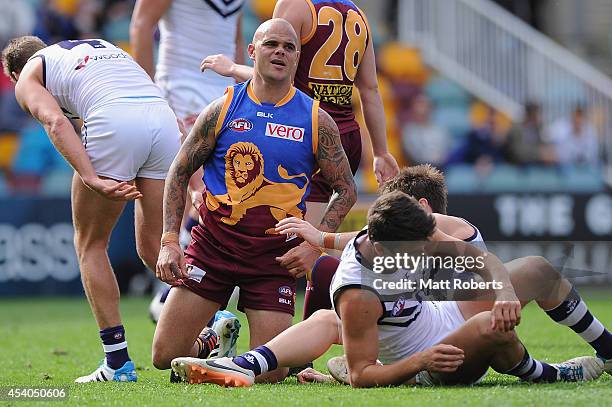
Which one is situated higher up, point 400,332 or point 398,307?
point 398,307

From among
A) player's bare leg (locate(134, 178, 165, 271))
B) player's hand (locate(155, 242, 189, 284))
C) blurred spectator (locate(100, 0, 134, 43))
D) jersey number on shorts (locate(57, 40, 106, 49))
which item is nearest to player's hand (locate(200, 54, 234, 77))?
jersey number on shorts (locate(57, 40, 106, 49))

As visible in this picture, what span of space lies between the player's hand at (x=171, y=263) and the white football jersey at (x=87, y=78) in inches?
37.5

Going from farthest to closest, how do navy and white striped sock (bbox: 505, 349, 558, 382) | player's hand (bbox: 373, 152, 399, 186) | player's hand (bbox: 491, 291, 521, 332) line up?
player's hand (bbox: 373, 152, 399, 186)
navy and white striped sock (bbox: 505, 349, 558, 382)
player's hand (bbox: 491, 291, 521, 332)

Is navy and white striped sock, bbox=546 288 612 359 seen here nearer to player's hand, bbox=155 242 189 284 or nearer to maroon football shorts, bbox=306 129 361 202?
maroon football shorts, bbox=306 129 361 202

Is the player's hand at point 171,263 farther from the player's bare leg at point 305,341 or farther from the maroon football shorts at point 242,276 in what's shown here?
the player's bare leg at point 305,341

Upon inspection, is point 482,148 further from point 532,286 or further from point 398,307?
point 398,307

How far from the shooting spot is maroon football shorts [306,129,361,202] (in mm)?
6668

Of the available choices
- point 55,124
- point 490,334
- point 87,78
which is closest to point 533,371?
point 490,334

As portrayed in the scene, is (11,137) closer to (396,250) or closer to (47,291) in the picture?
(47,291)

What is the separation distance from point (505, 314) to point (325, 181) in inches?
80.4

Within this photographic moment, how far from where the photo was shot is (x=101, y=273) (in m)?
6.22

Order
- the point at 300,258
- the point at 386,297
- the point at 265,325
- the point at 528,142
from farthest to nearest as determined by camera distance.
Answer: the point at 528,142 < the point at 265,325 < the point at 300,258 < the point at 386,297

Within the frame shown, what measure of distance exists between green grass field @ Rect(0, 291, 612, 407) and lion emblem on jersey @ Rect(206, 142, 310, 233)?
910 mm

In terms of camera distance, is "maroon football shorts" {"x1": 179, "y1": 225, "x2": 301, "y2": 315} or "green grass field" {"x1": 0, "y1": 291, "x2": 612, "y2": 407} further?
"maroon football shorts" {"x1": 179, "y1": 225, "x2": 301, "y2": 315}
